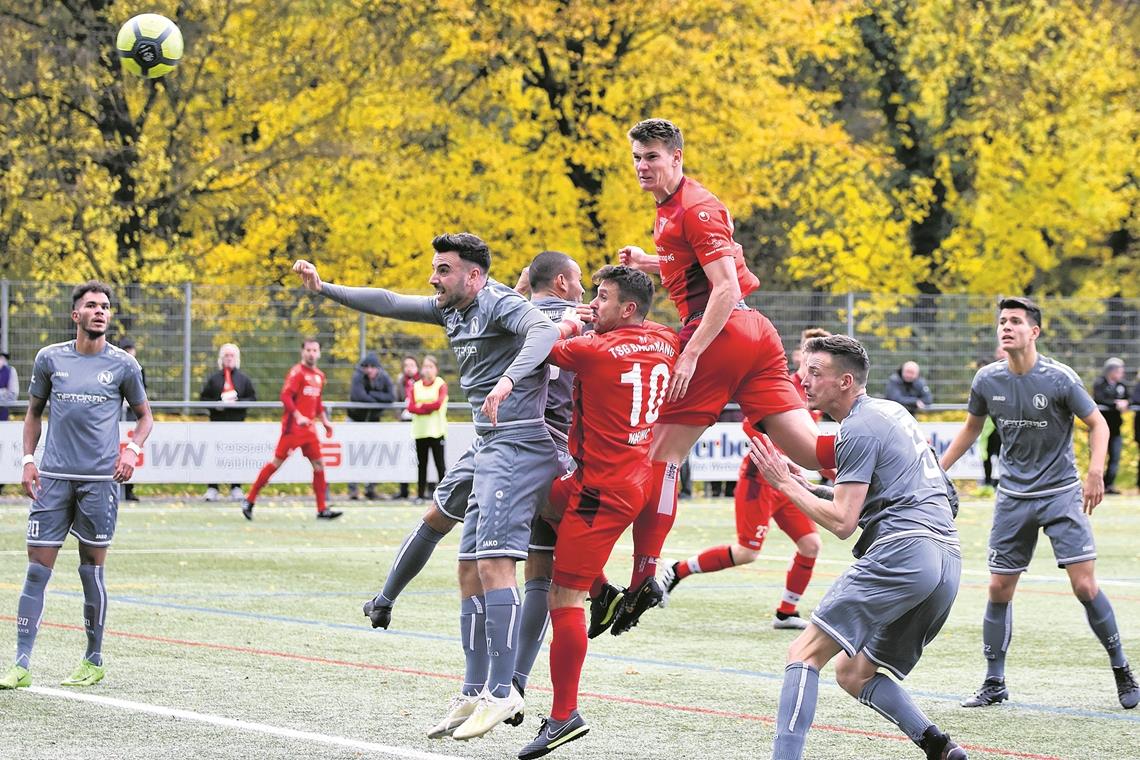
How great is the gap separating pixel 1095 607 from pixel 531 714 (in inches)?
129

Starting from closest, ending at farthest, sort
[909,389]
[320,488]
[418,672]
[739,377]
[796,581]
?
1. [739,377]
2. [418,672]
3. [796,581]
4. [320,488]
5. [909,389]

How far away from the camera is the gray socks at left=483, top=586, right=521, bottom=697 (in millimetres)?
8281

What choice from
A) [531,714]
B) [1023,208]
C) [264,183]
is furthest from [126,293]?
[1023,208]

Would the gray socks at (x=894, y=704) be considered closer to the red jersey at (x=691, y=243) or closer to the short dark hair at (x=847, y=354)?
the short dark hair at (x=847, y=354)

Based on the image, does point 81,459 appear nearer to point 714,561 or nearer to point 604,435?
point 604,435

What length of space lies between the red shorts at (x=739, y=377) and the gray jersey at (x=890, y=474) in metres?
1.74

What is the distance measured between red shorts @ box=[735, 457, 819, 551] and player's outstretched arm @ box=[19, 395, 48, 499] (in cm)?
525

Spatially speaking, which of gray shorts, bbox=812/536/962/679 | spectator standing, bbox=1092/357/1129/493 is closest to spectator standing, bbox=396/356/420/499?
spectator standing, bbox=1092/357/1129/493

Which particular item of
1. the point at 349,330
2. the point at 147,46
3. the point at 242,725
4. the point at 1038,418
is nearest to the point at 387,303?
the point at 242,725

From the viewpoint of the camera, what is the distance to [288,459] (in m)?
25.6

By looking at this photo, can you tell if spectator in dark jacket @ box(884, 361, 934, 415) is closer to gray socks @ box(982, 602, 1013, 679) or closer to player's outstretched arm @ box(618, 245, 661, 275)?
gray socks @ box(982, 602, 1013, 679)

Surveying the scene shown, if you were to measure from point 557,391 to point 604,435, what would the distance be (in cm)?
101

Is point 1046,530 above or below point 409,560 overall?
Result: above

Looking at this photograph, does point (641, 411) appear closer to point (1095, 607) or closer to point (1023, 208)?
point (1095, 607)
